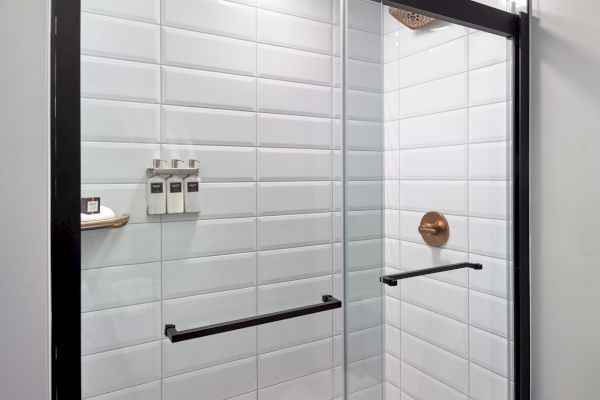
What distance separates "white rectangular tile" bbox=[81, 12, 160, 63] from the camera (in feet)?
2.58

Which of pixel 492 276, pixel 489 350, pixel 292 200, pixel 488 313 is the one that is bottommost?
pixel 489 350

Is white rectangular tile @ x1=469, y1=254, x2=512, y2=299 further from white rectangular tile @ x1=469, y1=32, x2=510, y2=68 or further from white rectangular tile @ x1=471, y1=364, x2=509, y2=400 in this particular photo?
white rectangular tile @ x1=469, y1=32, x2=510, y2=68

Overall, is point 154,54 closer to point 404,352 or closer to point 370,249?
point 370,249

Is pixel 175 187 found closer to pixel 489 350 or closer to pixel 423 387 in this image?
pixel 423 387

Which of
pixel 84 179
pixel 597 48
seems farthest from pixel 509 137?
pixel 84 179

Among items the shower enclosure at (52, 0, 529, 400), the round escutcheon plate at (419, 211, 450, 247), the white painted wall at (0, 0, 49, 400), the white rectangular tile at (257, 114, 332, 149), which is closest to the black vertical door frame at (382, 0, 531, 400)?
the shower enclosure at (52, 0, 529, 400)

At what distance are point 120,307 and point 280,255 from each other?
387mm

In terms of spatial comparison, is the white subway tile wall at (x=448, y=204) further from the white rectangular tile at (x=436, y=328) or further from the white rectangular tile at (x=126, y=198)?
the white rectangular tile at (x=126, y=198)

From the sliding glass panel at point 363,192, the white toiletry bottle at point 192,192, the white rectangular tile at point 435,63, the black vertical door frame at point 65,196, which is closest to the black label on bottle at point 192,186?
the white toiletry bottle at point 192,192

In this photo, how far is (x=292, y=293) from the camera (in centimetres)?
106

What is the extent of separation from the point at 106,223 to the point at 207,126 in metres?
0.31

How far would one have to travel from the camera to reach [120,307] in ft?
2.84

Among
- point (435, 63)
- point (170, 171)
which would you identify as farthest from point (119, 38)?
point (435, 63)

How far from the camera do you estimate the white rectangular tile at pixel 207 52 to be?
0.89m
